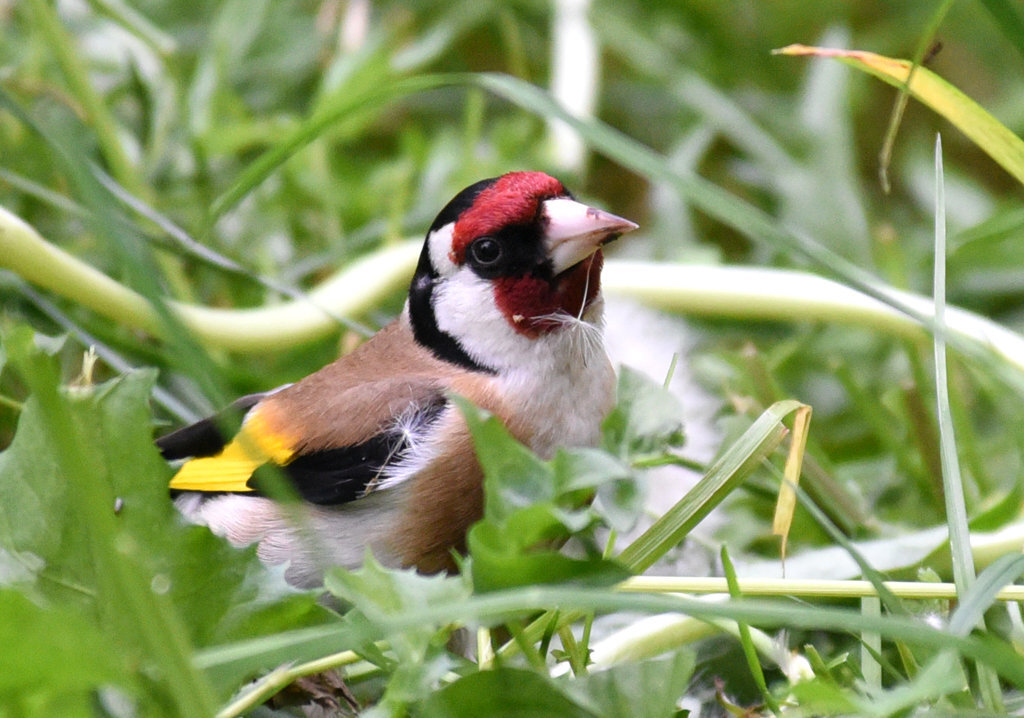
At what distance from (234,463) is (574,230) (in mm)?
425

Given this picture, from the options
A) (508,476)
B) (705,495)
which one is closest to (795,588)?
(705,495)

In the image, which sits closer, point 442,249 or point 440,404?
point 440,404

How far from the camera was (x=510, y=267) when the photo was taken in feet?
4.05

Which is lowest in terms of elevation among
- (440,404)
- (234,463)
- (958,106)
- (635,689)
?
(234,463)

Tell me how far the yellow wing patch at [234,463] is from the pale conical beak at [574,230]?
13.0 inches

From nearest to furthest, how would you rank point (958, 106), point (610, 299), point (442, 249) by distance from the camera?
point (958, 106) → point (442, 249) → point (610, 299)

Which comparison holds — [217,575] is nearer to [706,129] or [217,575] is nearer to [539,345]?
[539,345]

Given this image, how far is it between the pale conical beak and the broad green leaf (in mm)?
235

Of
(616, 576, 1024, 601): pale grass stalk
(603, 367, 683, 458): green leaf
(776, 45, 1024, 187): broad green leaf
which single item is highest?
(776, 45, 1024, 187): broad green leaf

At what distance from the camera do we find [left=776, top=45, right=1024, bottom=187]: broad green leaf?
0.99 meters

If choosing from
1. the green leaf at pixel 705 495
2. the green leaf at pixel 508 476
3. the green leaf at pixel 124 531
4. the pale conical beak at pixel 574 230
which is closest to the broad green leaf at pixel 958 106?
the pale conical beak at pixel 574 230

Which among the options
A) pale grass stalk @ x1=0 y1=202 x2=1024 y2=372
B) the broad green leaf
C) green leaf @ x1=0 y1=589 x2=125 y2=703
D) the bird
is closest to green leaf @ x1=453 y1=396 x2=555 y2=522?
green leaf @ x1=0 y1=589 x2=125 y2=703

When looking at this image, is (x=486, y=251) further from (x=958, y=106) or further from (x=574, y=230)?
(x=958, y=106)

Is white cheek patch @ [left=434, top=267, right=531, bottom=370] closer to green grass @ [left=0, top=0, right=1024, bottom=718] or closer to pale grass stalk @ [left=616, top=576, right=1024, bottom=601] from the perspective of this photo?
green grass @ [left=0, top=0, right=1024, bottom=718]
